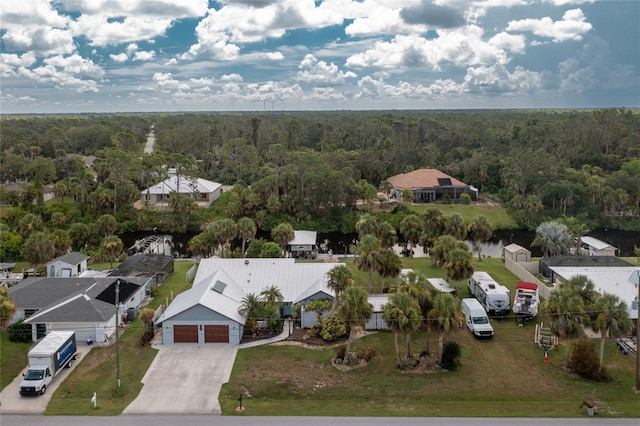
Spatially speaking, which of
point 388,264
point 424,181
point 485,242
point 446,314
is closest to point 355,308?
point 446,314

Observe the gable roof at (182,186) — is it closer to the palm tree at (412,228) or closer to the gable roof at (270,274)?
the palm tree at (412,228)

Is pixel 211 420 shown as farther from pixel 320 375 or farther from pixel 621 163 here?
pixel 621 163


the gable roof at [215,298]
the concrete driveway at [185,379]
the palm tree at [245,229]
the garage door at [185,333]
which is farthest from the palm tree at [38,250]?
the garage door at [185,333]

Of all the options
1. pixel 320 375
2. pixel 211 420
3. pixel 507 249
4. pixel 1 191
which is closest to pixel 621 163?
pixel 507 249

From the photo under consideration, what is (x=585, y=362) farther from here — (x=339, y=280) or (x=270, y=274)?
(x=270, y=274)

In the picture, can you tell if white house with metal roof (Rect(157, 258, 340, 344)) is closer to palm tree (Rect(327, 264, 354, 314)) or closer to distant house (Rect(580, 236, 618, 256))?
palm tree (Rect(327, 264, 354, 314))

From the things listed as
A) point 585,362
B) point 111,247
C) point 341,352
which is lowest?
point 341,352

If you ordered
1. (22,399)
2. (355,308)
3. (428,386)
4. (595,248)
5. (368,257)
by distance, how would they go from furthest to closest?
(595,248)
(368,257)
(355,308)
(428,386)
(22,399)
